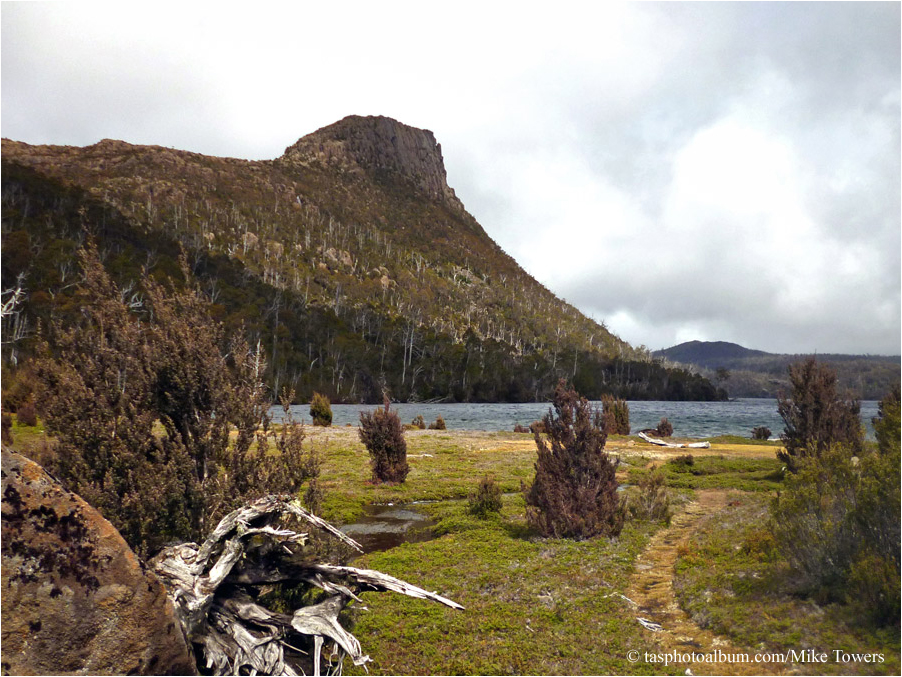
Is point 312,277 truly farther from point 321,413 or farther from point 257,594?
point 257,594

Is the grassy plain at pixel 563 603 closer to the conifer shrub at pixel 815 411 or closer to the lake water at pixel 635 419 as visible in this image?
the conifer shrub at pixel 815 411

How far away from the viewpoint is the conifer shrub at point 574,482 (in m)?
10.3

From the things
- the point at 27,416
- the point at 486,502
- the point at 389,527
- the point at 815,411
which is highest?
the point at 815,411

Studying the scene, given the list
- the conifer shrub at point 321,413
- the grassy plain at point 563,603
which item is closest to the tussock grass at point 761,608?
the grassy plain at point 563,603

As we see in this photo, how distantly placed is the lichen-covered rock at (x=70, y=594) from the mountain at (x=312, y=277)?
229 feet

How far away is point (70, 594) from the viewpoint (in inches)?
143

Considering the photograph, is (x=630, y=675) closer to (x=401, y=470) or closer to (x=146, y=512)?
(x=146, y=512)

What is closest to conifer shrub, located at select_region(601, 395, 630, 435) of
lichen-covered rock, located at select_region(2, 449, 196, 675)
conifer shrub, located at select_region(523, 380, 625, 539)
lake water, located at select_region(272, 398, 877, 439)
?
lake water, located at select_region(272, 398, 877, 439)

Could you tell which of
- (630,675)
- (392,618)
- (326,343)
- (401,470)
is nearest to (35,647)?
(392,618)

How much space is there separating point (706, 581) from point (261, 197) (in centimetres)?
15152

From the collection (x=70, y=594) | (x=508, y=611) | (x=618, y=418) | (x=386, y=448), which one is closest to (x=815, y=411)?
(x=386, y=448)

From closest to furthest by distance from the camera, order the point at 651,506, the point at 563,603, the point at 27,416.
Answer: the point at 563,603 < the point at 651,506 < the point at 27,416

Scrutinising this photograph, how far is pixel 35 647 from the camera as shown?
344 cm

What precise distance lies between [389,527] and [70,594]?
8.39m
